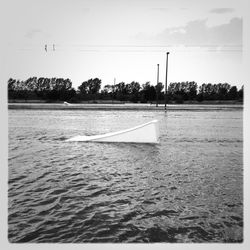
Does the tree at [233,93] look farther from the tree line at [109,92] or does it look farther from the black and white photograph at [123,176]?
the black and white photograph at [123,176]

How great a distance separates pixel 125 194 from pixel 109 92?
33519 mm

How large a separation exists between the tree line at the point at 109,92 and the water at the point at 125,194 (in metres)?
21.0

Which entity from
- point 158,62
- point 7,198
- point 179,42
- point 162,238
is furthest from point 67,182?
point 158,62

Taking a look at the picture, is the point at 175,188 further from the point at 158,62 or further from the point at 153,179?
the point at 158,62

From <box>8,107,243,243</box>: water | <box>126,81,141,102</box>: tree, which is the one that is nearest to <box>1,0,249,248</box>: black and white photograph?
<box>8,107,243,243</box>: water

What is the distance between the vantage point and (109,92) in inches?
1454

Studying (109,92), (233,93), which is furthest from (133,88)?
(233,93)

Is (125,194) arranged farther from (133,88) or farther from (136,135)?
(133,88)

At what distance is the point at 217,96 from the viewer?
29.4 meters

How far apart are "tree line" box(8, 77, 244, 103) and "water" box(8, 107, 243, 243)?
21.0m

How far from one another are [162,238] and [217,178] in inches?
78.3

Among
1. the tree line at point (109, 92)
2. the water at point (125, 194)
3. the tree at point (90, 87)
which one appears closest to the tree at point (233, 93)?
the tree line at point (109, 92)

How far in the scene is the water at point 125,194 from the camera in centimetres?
299

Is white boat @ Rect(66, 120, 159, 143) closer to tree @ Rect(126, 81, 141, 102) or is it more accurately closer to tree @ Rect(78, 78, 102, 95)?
tree @ Rect(126, 81, 141, 102)
